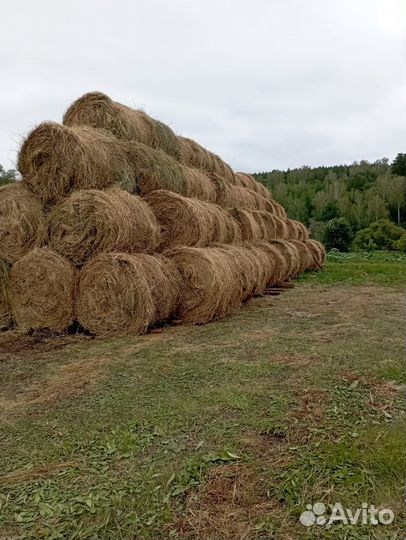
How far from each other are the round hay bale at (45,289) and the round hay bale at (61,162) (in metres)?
0.93

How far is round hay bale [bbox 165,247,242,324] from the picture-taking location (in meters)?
6.35

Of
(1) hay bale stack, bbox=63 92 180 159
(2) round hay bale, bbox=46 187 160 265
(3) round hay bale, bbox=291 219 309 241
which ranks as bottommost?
(3) round hay bale, bbox=291 219 309 241

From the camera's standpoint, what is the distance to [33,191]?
20.5 feet

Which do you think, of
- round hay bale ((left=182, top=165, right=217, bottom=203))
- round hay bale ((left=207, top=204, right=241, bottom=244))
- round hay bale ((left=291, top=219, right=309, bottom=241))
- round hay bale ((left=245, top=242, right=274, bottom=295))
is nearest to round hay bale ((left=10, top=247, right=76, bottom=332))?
round hay bale ((left=207, top=204, right=241, bottom=244))

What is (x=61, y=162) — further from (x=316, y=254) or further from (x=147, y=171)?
(x=316, y=254)

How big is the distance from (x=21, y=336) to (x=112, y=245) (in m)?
1.68

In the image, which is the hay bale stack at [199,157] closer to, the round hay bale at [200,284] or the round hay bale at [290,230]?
the round hay bale at [290,230]

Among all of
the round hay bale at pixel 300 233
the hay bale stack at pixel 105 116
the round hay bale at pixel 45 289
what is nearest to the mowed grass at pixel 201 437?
the round hay bale at pixel 45 289

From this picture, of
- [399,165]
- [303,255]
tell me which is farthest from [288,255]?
[399,165]

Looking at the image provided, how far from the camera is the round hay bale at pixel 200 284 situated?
635cm

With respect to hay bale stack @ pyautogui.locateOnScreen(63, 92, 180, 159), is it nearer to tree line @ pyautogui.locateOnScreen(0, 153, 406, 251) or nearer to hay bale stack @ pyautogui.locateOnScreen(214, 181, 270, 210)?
hay bale stack @ pyautogui.locateOnScreen(214, 181, 270, 210)

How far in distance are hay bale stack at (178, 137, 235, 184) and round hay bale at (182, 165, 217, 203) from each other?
1.74 feet

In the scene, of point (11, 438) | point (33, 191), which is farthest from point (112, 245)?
point (11, 438)

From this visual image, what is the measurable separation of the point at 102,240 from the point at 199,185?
3.52m
